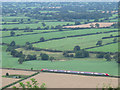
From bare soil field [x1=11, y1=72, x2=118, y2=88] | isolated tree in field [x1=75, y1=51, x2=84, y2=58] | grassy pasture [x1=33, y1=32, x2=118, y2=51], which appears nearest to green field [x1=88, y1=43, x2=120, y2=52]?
grassy pasture [x1=33, y1=32, x2=118, y2=51]

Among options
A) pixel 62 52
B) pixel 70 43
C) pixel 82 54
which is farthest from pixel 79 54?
pixel 70 43

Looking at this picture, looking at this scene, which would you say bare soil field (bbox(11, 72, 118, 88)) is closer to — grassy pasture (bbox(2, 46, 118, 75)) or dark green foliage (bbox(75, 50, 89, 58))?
grassy pasture (bbox(2, 46, 118, 75))

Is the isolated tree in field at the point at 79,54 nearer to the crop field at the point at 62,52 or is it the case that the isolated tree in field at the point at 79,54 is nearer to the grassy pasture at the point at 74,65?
the crop field at the point at 62,52

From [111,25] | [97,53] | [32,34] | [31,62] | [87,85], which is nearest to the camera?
[87,85]

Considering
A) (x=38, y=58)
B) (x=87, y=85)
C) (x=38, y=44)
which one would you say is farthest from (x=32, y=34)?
(x=87, y=85)

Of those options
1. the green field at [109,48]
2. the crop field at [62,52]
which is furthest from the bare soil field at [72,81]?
the green field at [109,48]

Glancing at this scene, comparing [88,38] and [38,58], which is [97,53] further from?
[88,38]

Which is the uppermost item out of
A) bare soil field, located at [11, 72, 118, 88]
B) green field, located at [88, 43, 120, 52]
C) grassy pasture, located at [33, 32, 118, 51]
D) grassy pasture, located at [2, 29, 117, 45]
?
grassy pasture, located at [2, 29, 117, 45]

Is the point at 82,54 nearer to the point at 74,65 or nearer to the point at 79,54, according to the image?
the point at 79,54
